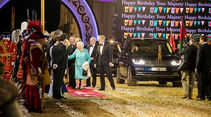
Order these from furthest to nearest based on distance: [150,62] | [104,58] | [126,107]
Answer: [150,62] → [104,58] → [126,107]

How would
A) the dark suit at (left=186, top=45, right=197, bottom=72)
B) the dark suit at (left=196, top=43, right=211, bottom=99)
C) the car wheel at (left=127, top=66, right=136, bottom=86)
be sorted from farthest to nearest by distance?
the car wheel at (left=127, top=66, right=136, bottom=86)
the dark suit at (left=186, top=45, right=197, bottom=72)
the dark suit at (left=196, top=43, right=211, bottom=99)

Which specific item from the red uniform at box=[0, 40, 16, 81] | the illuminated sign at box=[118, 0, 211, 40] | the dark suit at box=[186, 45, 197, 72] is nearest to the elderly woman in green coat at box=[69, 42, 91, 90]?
the red uniform at box=[0, 40, 16, 81]

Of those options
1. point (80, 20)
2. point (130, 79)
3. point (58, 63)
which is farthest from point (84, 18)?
point (58, 63)

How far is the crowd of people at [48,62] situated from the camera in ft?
28.0

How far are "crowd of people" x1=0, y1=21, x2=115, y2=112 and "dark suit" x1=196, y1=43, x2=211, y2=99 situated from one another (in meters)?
3.68

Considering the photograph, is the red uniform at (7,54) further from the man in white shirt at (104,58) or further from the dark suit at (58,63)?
Result: the man in white shirt at (104,58)

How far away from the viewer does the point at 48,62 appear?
38.3 feet

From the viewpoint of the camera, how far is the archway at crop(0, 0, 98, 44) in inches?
760

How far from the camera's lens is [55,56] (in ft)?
36.4

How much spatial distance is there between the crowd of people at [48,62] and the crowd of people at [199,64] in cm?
332

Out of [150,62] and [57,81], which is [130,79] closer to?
[150,62]

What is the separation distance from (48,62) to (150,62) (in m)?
5.48

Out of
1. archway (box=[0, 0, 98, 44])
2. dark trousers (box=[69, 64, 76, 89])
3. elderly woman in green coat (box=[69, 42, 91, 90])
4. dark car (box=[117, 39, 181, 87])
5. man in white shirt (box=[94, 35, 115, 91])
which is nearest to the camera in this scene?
elderly woman in green coat (box=[69, 42, 91, 90])

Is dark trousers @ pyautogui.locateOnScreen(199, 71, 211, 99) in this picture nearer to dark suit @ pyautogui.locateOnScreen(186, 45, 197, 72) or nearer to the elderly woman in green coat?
dark suit @ pyautogui.locateOnScreen(186, 45, 197, 72)
